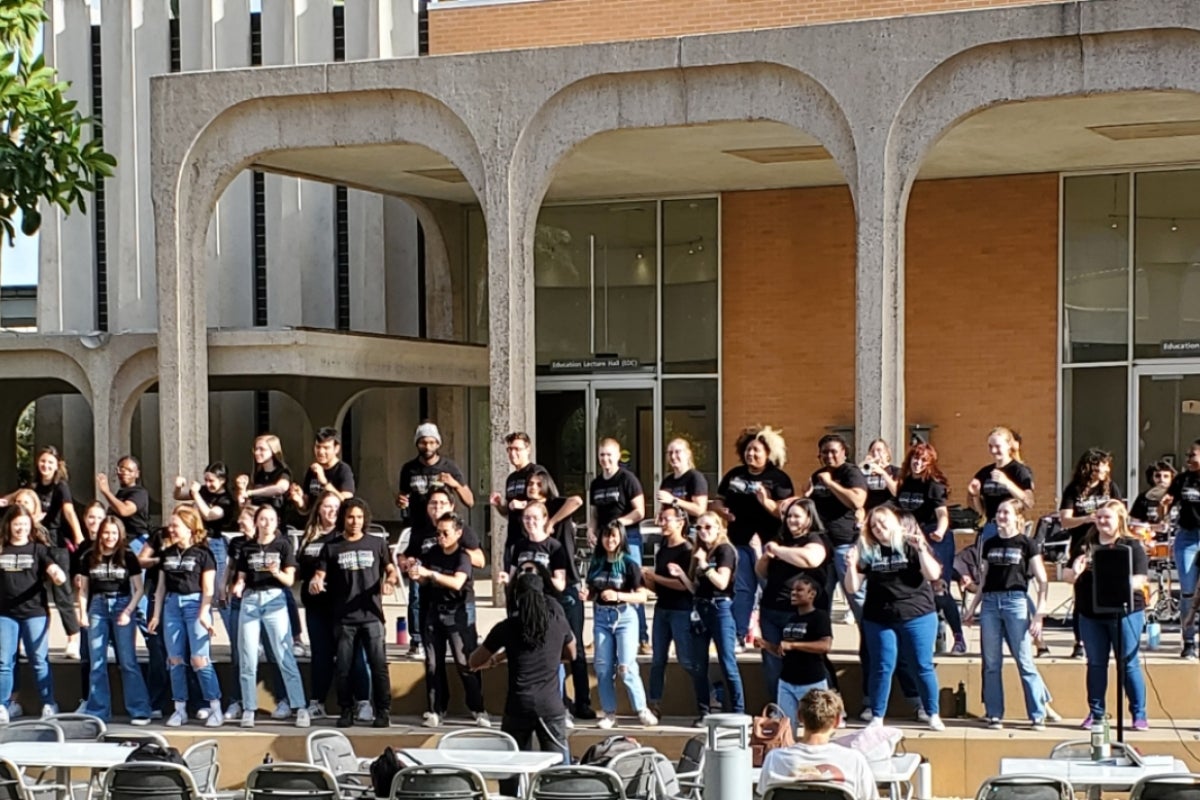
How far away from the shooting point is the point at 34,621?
15070mm

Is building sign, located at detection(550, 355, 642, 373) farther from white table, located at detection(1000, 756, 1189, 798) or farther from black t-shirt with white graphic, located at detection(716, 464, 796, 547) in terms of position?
white table, located at detection(1000, 756, 1189, 798)

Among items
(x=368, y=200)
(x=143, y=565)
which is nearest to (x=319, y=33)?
(x=368, y=200)

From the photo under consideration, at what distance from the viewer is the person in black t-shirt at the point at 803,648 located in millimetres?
12664

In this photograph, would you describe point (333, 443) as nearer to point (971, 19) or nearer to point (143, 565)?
point (143, 565)

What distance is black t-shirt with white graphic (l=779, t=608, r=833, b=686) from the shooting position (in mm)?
12672

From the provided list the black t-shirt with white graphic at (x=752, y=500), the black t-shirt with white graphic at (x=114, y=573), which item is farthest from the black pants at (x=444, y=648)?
the black t-shirt with white graphic at (x=114, y=573)

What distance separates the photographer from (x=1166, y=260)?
21500 millimetres

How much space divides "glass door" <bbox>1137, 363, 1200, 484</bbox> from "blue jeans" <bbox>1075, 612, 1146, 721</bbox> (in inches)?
342

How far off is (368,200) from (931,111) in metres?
9.99

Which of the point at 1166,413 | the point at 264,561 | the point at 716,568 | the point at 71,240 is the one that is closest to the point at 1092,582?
the point at 716,568

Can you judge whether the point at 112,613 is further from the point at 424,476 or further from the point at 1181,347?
the point at 1181,347

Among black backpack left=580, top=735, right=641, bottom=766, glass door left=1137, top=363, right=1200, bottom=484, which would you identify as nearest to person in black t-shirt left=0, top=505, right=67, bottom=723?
black backpack left=580, top=735, right=641, bottom=766

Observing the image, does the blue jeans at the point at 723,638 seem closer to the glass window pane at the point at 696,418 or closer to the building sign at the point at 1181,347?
the glass window pane at the point at 696,418

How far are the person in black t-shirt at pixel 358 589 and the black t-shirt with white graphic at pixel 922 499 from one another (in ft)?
12.6
